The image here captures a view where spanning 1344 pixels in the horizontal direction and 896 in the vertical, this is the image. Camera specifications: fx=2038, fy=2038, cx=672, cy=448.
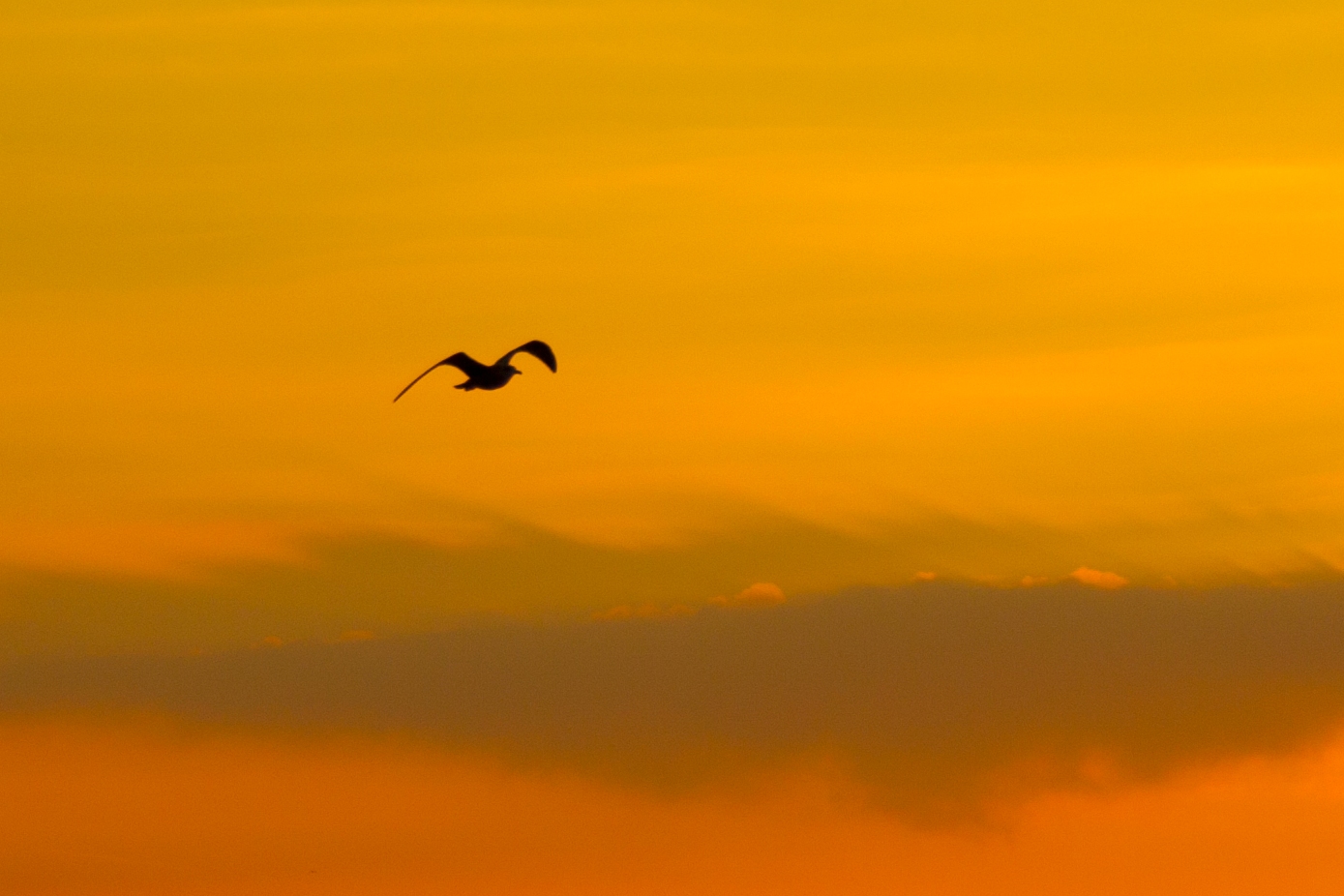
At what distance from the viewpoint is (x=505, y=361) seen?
81.1m

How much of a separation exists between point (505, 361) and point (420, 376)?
1092 centimetres

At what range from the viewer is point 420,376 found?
231 feet

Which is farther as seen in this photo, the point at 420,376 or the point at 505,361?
the point at 505,361
